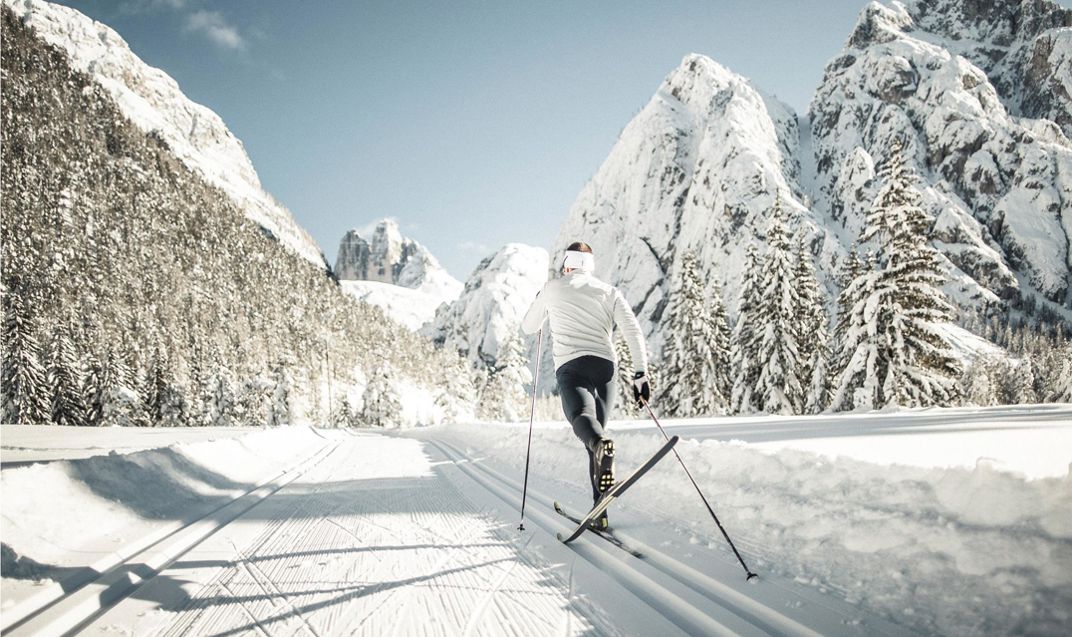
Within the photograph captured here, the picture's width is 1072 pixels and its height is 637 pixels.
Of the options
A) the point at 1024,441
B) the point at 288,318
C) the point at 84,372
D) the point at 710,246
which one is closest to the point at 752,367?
the point at 1024,441

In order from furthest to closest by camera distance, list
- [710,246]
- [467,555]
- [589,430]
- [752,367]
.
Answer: [710,246] → [752,367] → [589,430] → [467,555]

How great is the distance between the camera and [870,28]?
136m

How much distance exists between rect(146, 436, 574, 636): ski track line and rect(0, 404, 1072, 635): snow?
15mm

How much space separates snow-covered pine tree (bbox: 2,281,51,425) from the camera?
41.7 metres

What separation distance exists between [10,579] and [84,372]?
207 feet

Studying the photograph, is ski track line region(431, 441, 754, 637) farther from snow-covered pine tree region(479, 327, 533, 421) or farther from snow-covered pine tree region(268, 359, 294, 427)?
snow-covered pine tree region(268, 359, 294, 427)

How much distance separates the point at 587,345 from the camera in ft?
12.9

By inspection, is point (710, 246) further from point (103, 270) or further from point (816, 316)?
point (103, 270)

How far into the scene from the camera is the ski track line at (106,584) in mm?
2207

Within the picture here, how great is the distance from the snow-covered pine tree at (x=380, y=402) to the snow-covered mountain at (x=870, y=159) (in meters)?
71.4

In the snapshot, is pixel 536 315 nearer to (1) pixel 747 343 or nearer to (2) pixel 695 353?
(1) pixel 747 343

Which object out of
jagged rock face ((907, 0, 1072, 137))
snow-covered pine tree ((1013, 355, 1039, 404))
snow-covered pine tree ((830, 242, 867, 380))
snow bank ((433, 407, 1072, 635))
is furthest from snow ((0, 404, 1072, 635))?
jagged rock face ((907, 0, 1072, 137))

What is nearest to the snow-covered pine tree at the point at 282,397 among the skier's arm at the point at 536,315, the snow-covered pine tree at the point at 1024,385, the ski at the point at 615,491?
the skier's arm at the point at 536,315

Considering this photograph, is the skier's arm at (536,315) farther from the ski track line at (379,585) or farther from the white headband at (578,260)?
the ski track line at (379,585)
